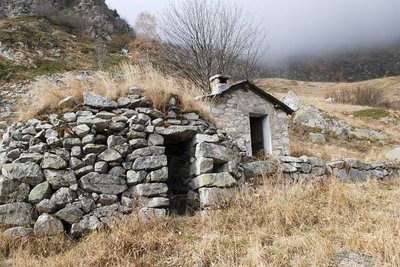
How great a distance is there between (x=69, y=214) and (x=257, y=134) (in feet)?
34.8

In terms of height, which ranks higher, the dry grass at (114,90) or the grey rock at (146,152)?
the dry grass at (114,90)

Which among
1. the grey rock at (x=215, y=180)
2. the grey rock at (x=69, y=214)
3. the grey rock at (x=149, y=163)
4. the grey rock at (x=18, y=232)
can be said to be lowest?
the grey rock at (x=18, y=232)

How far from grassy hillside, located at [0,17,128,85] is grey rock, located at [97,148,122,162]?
66.4 feet

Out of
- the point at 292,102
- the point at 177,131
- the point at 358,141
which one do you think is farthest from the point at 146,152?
the point at 292,102

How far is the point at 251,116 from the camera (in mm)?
14461

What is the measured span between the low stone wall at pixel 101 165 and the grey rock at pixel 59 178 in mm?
13

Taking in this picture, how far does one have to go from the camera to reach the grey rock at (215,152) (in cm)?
588

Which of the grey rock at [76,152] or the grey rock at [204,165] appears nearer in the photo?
the grey rock at [76,152]

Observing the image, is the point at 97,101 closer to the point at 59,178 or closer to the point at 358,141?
the point at 59,178

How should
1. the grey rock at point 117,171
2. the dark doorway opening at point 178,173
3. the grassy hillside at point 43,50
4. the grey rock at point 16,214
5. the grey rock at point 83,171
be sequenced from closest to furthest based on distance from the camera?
the grey rock at point 16,214 → the grey rock at point 83,171 → the grey rock at point 117,171 → the dark doorway opening at point 178,173 → the grassy hillside at point 43,50

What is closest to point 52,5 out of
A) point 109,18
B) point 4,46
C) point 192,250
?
point 109,18

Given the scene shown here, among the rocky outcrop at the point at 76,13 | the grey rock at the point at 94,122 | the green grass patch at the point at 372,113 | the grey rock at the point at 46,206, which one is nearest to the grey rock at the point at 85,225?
the grey rock at the point at 46,206

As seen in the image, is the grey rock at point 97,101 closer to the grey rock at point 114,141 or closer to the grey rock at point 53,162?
the grey rock at point 114,141

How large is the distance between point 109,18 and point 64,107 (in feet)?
142
